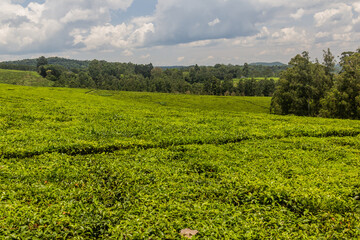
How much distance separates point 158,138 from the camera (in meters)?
18.5

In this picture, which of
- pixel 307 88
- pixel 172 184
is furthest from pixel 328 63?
pixel 172 184

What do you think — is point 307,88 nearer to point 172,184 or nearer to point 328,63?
point 328,63

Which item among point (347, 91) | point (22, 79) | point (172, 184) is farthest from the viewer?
point (22, 79)

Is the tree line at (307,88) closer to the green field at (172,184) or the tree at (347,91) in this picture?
the tree at (347,91)

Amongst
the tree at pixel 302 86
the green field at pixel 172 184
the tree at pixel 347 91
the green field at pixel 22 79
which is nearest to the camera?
the green field at pixel 172 184

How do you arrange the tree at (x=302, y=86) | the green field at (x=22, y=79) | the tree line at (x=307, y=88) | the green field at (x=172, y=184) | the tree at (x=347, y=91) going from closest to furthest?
the green field at (x=172, y=184) → the tree at (x=347, y=91) → the tree line at (x=307, y=88) → the tree at (x=302, y=86) → the green field at (x=22, y=79)

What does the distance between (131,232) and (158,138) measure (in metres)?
11.0

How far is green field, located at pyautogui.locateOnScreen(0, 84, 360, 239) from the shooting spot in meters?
8.11

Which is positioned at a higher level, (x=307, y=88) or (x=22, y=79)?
(x=22, y=79)

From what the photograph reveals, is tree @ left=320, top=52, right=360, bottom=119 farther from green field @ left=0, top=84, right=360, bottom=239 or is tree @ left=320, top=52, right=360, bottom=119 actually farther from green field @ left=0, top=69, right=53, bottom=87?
green field @ left=0, top=69, right=53, bottom=87

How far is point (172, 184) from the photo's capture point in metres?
11.2

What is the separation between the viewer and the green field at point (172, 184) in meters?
8.11

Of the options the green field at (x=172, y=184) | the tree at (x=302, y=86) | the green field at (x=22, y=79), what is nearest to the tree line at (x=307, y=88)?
the tree at (x=302, y=86)

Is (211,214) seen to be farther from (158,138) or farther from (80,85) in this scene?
(80,85)
